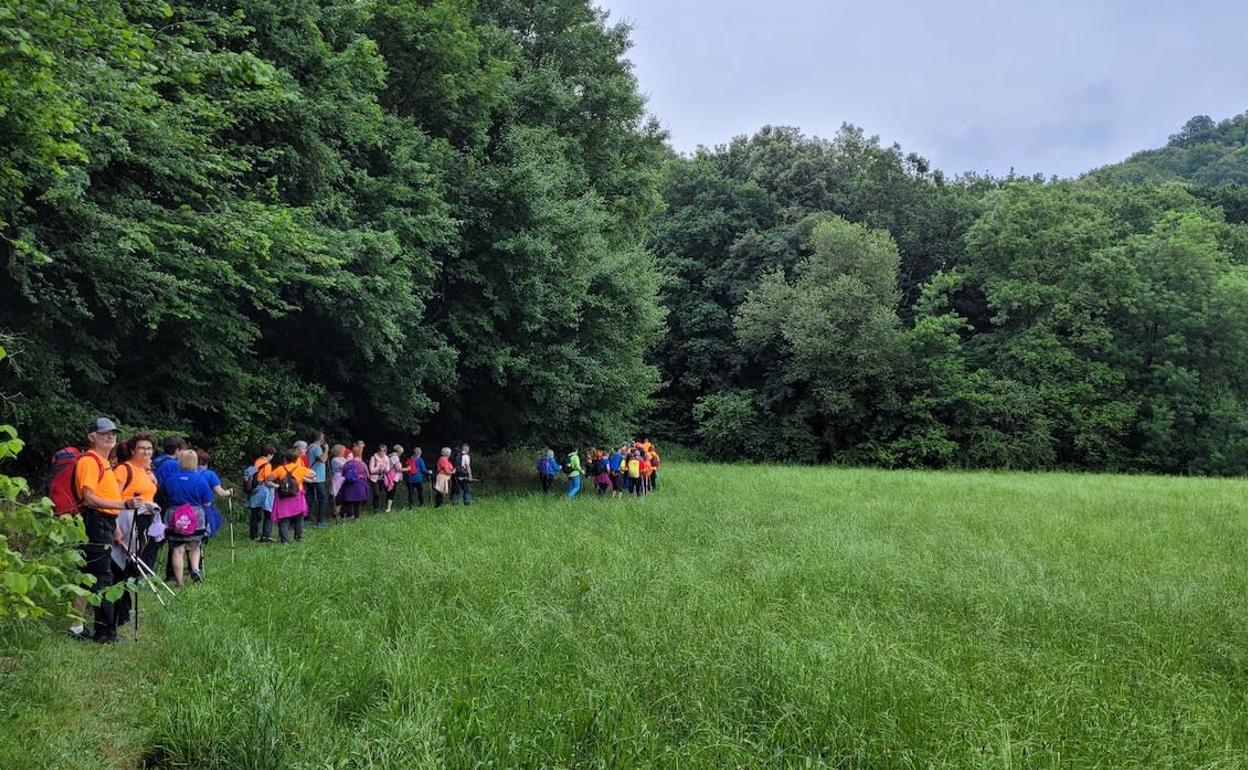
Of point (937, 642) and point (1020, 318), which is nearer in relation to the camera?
point (937, 642)

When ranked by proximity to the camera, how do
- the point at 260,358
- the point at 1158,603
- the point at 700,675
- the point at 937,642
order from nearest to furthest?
the point at 700,675 → the point at 937,642 → the point at 1158,603 → the point at 260,358

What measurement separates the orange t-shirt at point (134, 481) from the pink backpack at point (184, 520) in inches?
53.4

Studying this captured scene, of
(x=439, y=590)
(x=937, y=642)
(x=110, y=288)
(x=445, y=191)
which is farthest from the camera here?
(x=445, y=191)

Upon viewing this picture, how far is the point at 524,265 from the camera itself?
1811cm

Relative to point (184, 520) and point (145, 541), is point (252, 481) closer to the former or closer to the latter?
point (184, 520)

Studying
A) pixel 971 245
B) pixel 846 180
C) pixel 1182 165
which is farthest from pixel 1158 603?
pixel 1182 165

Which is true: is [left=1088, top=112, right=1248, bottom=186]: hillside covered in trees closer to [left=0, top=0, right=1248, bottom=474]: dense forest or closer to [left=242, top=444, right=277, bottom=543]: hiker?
[left=0, top=0, right=1248, bottom=474]: dense forest

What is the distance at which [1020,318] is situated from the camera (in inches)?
1533

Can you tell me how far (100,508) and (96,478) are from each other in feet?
0.77

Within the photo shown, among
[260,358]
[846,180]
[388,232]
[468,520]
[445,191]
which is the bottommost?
[468,520]

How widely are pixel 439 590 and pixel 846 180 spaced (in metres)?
42.1

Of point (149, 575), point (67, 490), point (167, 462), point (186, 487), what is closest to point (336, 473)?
point (167, 462)

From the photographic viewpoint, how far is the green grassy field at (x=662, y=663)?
3932 millimetres

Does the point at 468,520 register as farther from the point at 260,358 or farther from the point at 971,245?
the point at 971,245
